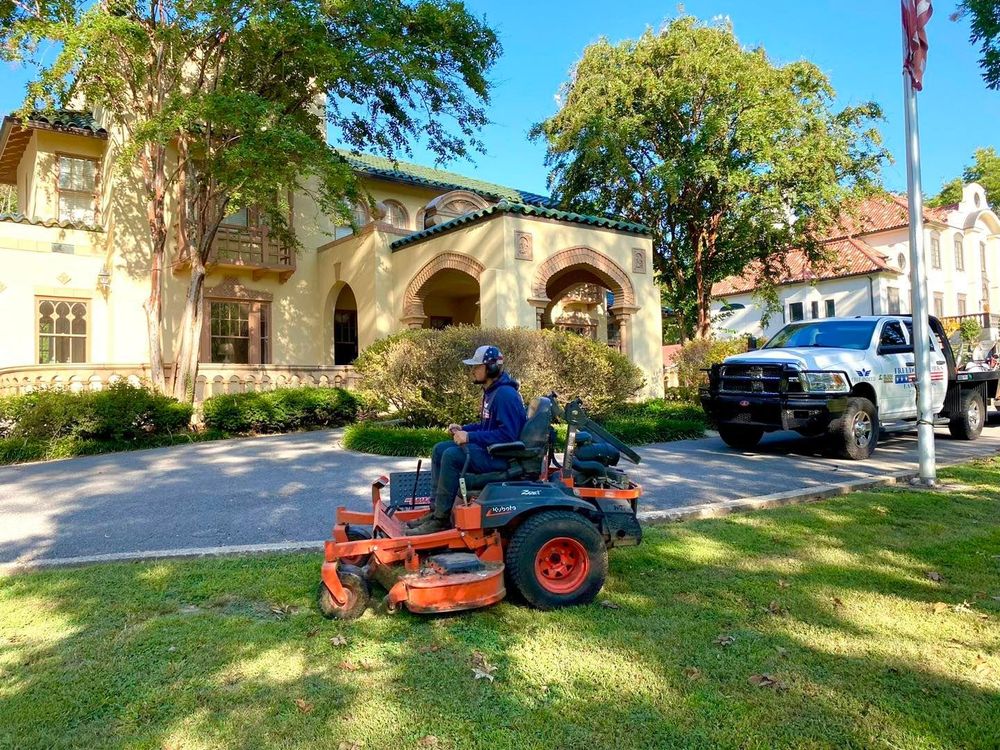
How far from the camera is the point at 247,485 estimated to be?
26.8 feet

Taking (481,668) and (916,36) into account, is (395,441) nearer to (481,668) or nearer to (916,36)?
(481,668)

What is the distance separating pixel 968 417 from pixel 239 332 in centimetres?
1629

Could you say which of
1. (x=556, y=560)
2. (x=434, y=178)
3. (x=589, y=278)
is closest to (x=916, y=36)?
(x=556, y=560)

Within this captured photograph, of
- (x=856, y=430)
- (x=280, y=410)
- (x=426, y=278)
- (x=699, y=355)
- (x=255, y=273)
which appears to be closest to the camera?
(x=856, y=430)

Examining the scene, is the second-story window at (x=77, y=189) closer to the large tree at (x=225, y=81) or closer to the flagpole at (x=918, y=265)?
the large tree at (x=225, y=81)

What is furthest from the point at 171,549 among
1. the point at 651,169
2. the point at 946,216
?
the point at 946,216

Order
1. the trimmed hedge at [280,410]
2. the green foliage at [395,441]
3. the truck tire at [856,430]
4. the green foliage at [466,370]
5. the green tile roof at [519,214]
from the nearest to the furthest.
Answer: the truck tire at [856,430], the green foliage at [395,441], the green foliage at [466,370], the trimmed hedge at [280,410], the green tile roof at [519,214]

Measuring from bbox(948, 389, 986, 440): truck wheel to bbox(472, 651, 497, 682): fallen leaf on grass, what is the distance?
1190cm

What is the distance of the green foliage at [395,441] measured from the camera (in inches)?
402

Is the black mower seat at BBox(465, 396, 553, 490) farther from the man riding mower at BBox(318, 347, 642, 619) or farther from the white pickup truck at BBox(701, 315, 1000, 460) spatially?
the white pickup truck at BBox(701, 315, 1000, 460)

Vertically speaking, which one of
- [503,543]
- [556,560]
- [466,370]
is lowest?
[556,560]

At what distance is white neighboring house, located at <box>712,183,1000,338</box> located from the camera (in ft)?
110

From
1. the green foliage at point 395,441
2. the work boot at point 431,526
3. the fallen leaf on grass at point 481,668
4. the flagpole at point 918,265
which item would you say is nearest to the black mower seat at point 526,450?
the work boot at point 431,526

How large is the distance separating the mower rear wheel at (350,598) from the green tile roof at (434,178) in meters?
16.3
